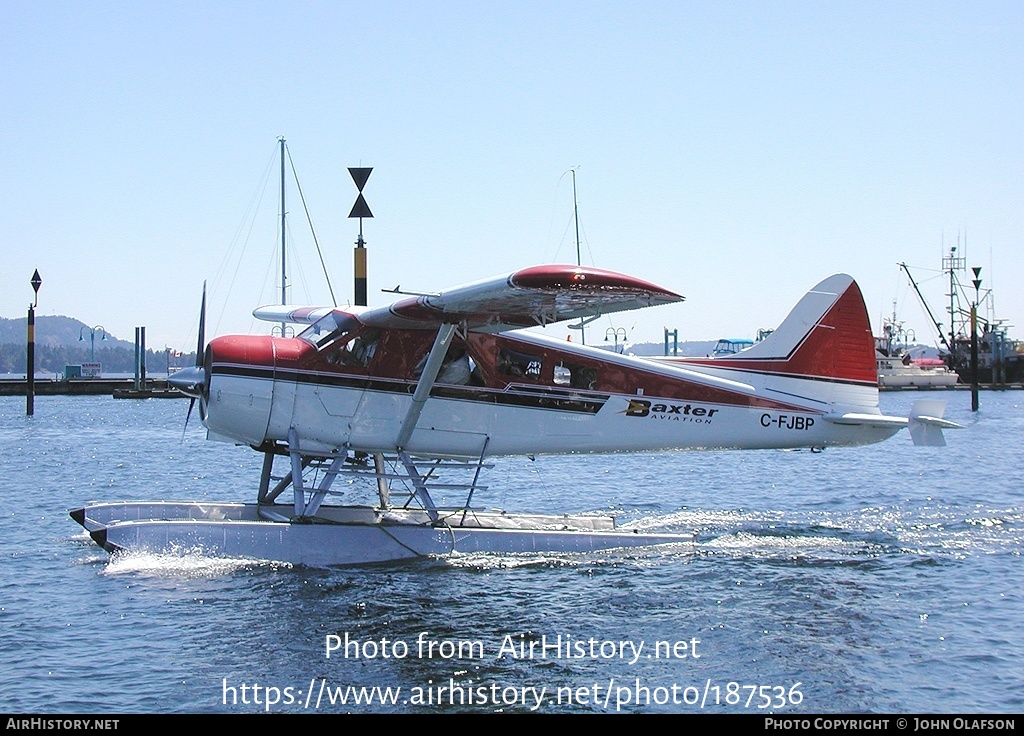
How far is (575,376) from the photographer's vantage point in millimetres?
12094

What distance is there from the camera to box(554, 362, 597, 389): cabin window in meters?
12.1

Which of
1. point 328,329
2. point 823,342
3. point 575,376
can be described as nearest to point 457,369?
point 575,376

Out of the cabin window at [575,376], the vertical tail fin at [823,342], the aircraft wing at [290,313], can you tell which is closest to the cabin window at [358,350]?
the aircraft wing at [290,313]

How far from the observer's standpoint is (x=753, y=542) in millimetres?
12523

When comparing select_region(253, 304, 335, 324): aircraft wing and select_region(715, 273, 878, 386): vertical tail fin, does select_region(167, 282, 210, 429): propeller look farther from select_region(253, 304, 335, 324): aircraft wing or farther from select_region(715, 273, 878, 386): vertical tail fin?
select_region(715, 273, 878, 386): vertical tail fin

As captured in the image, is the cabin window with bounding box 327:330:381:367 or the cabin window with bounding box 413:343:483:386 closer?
the cabin window with bounding box 327:330:381:367

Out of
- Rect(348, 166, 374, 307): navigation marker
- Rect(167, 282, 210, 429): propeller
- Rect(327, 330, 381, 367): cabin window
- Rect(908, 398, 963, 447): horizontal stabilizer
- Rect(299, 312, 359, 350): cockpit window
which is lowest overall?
Rect(908, 398, 963, 447): horizontal stabilizer

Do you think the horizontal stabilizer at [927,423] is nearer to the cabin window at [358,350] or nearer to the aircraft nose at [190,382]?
the cabin window at [358,350]

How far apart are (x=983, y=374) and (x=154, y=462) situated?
240 ft

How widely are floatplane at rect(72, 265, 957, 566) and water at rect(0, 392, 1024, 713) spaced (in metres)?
0.37

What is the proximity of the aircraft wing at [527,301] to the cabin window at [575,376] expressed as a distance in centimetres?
111

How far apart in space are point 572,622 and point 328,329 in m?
4.53

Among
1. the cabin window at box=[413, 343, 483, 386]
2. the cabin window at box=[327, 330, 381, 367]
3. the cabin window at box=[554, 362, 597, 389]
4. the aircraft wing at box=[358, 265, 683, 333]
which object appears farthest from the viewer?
the cabin window at box=[554, 362, 597, 389]

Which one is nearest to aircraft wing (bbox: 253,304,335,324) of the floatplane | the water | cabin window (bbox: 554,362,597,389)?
the floatplane
